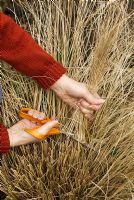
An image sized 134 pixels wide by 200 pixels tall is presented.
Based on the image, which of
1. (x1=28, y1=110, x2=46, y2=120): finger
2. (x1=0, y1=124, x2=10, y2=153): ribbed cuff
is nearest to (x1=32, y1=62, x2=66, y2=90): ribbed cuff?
(x1=28, y1=110, x2=46, y2=120): finger

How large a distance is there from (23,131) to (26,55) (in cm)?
27

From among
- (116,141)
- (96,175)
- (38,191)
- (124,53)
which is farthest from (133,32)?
(38,191)

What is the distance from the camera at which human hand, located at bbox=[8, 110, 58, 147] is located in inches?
63.4

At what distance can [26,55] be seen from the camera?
1691 mm

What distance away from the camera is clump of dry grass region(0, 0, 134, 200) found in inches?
63.0

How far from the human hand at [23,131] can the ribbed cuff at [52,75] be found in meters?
0.11

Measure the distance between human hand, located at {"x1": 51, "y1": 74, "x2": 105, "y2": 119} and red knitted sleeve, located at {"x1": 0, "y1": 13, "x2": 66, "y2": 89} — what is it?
0.03 meters

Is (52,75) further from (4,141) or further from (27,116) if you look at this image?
(4,141)

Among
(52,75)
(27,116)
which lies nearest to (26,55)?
(52,75)

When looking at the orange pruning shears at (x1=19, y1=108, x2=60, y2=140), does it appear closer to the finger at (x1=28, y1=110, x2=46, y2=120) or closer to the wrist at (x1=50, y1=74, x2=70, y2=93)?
the finger at (x1=28, y1=110, x2=46, y2=120)

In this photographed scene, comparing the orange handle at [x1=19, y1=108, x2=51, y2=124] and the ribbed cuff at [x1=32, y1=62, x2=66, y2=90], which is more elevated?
the ribbed cuff at [x1=32, y1=62, x2=66, y2=90]

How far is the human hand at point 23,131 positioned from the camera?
161 cm

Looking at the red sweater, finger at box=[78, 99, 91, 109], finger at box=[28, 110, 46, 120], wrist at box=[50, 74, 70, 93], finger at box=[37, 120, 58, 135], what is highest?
the red sweater

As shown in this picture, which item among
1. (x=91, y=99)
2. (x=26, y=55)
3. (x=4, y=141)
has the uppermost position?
(x=26, y=55)
